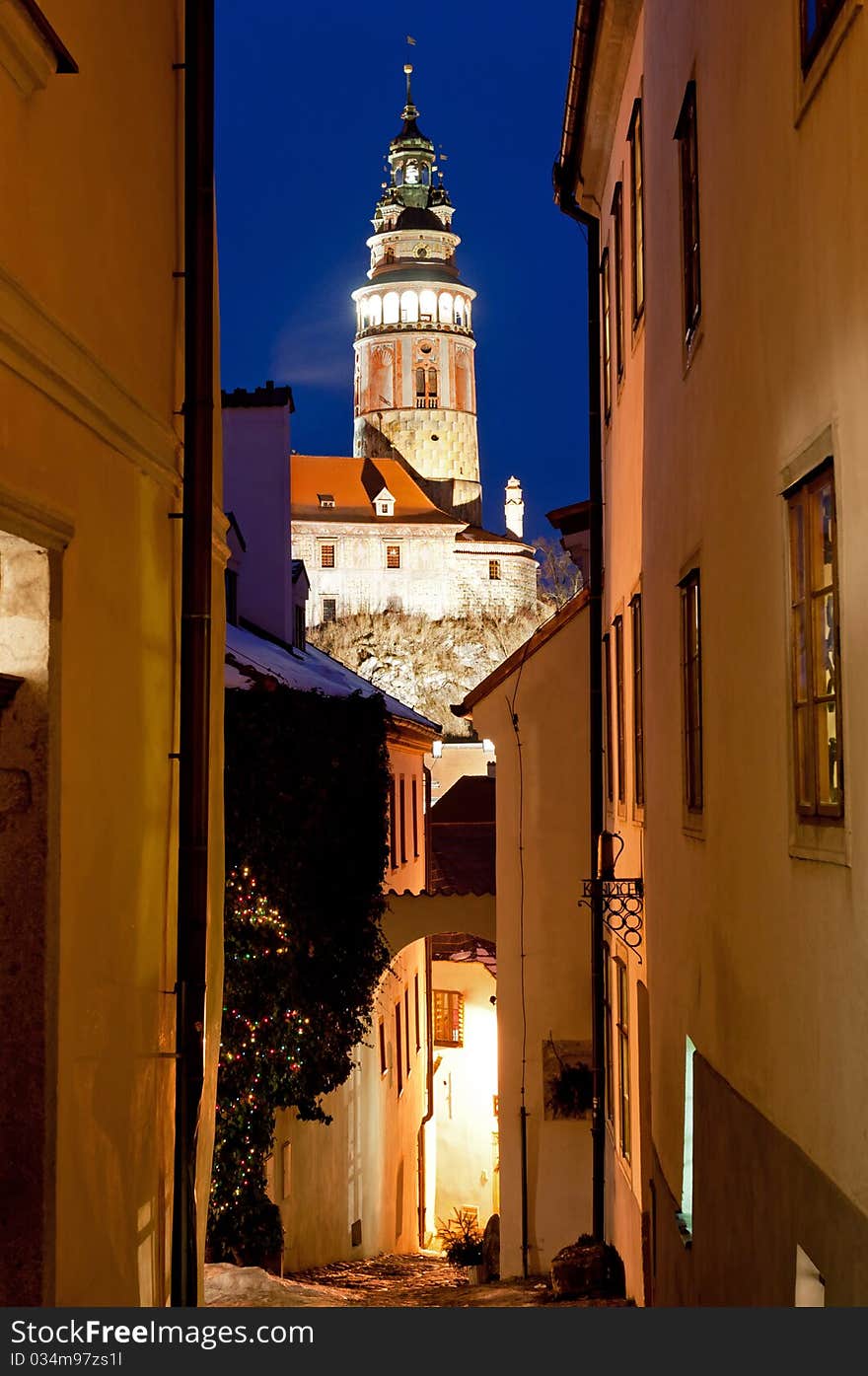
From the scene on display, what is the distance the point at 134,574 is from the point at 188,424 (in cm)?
119

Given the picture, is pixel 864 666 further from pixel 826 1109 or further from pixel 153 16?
pixel 153 16

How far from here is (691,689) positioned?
7.90 metres

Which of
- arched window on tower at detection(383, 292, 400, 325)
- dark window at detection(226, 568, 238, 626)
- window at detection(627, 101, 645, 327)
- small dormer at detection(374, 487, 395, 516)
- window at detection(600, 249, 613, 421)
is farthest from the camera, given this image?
arched window on tower at detection(383, 292, 400, 325)

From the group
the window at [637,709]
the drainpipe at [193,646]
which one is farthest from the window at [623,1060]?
the drainpipe at [193,646]

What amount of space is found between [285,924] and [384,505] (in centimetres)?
7808

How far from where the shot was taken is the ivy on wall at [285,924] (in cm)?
1402

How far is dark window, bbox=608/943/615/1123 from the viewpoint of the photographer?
13.6 m

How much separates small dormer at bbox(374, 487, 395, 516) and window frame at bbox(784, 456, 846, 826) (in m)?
86.5

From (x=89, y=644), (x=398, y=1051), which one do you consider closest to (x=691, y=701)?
(x=89, y=644)

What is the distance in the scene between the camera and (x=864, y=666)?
4.14 metres

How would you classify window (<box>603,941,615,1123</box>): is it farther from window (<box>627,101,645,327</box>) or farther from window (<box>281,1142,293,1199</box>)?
window (<box>627,101,645,327</box>)

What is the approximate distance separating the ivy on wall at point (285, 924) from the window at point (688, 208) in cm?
761

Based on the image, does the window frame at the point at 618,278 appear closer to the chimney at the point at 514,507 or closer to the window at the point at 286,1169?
the window at the point at 286,1169

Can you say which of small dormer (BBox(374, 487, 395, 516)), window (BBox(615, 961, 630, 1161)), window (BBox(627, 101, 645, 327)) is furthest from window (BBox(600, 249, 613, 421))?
small dormer (BBox(374, 487, 395, 516))
